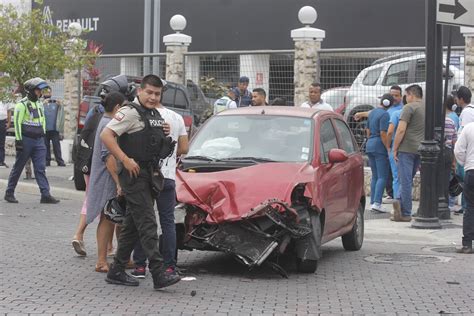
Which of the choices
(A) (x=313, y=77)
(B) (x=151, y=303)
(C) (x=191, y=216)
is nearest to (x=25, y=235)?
(C) (x=191, y=216)

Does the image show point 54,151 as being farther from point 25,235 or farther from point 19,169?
point 25,235

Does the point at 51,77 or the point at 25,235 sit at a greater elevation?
the point at 51,77

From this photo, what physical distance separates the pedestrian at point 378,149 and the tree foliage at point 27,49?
24.1 feet

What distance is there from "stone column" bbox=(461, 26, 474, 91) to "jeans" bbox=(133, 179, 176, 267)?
28.0 ft

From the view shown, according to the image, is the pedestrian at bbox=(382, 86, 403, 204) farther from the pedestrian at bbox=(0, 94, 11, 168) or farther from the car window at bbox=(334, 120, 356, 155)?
the pedestrian at bbox=(0, 94, 11, 168)

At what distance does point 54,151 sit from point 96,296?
14411 millimetres

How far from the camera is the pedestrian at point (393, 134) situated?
1455 centimetres

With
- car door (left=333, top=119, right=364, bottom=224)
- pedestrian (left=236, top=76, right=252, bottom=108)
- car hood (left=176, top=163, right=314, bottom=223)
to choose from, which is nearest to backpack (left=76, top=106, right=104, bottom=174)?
car hood (left=176, top=163, right=314, bottom=223)

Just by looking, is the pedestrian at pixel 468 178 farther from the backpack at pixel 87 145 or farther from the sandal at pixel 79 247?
the sandal at pixel 79 247

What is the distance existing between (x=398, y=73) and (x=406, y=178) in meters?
3.89

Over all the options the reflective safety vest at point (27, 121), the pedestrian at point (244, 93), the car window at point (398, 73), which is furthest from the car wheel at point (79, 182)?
the car window at point (398, 73)

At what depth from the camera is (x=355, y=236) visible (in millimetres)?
11266

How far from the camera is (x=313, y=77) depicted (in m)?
18.1

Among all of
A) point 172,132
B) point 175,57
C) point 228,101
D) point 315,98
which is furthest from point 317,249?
point 175,57
